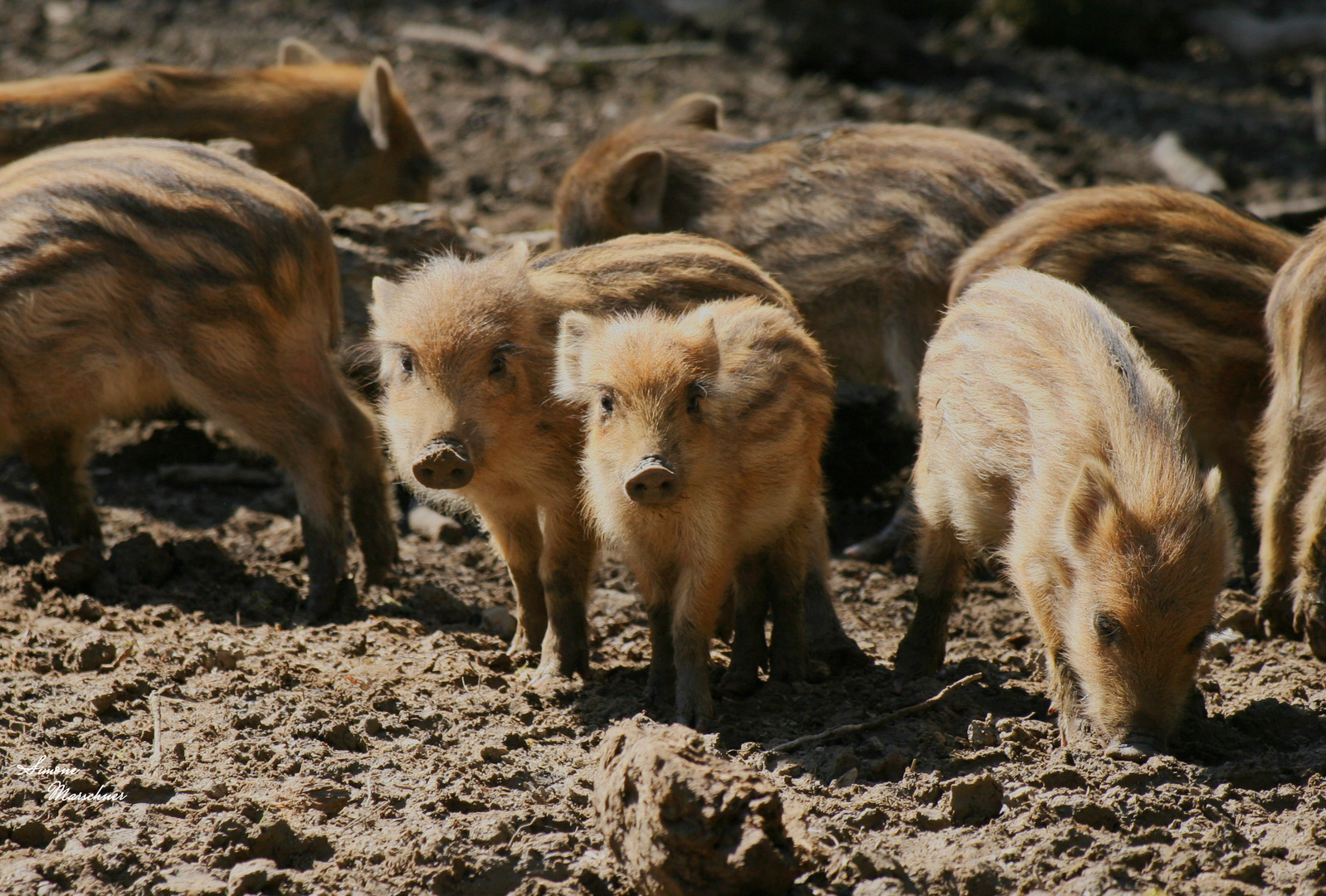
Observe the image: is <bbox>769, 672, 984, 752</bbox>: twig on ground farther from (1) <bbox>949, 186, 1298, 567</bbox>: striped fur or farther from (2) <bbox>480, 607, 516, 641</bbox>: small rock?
(1) <bbox>949, 186, 1298, 567</bbox>: striped fur

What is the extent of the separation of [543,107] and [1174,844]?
657cm

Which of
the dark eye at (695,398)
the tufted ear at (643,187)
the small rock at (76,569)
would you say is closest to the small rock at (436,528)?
the small rock at (76,569)

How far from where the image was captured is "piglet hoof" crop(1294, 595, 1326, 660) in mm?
3803

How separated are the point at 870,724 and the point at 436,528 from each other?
2279mm

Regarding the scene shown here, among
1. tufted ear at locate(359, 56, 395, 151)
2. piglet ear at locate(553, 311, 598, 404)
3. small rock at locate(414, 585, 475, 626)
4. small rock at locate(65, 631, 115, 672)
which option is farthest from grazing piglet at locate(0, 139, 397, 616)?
tufted ear at locate(359, 56, 395, 151)

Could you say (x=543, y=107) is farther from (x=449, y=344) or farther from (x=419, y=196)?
(x=449, y=344)

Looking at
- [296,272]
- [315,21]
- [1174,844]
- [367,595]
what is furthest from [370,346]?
[315,21]

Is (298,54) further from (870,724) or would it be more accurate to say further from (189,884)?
(189,884)

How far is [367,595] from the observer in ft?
14.6

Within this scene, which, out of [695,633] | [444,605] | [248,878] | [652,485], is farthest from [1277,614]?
[248,878]

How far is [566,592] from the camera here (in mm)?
3773

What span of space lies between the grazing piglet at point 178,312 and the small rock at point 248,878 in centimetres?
164

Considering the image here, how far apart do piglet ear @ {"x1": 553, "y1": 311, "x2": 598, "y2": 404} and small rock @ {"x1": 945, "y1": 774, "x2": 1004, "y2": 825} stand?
4.55ft

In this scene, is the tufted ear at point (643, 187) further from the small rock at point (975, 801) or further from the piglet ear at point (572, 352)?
the small rock at point (975, 801)
